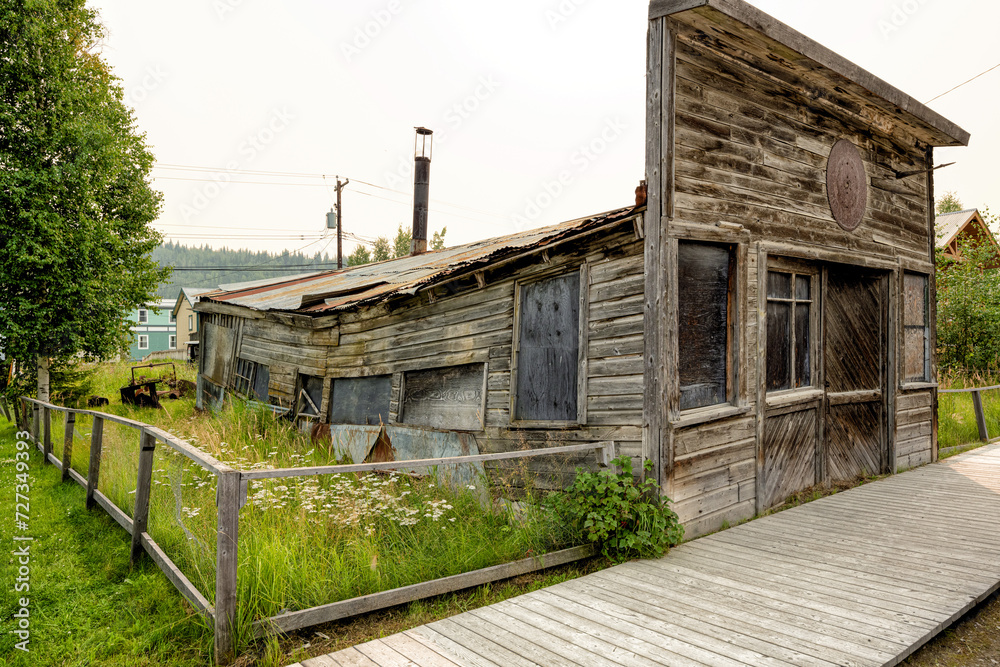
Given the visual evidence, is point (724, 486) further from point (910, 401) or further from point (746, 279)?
point (910, 401)

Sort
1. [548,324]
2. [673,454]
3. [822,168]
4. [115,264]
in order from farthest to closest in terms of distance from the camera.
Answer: [115,264] → [822,168] → [548,324] → [673,454]

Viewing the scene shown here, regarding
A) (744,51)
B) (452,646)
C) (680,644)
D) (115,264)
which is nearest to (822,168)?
(744,51)

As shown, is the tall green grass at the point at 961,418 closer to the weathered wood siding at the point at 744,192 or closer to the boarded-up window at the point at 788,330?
the weathered wood siding at the point at 744,192

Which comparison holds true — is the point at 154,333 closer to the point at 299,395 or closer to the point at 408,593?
the point at 299,395

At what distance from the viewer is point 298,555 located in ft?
13.5

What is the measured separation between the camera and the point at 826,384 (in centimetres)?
744

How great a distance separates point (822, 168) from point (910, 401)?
151 inches

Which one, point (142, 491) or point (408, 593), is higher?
point (142, 491)

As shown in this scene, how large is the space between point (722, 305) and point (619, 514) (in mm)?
2470

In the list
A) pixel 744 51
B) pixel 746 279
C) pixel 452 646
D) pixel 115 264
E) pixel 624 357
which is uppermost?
pixel 744 51

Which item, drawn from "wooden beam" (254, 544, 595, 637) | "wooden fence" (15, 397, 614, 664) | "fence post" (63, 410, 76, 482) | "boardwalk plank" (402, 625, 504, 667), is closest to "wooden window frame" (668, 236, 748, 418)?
"wooden fence" (15, 397, 614, 664)

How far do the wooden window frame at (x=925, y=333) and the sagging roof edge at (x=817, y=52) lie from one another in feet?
6.67

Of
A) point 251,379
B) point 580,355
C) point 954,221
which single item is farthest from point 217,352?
point 954,221

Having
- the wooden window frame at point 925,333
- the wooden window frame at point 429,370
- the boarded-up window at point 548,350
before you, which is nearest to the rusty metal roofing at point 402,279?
the boarded-up window at point 548,350
